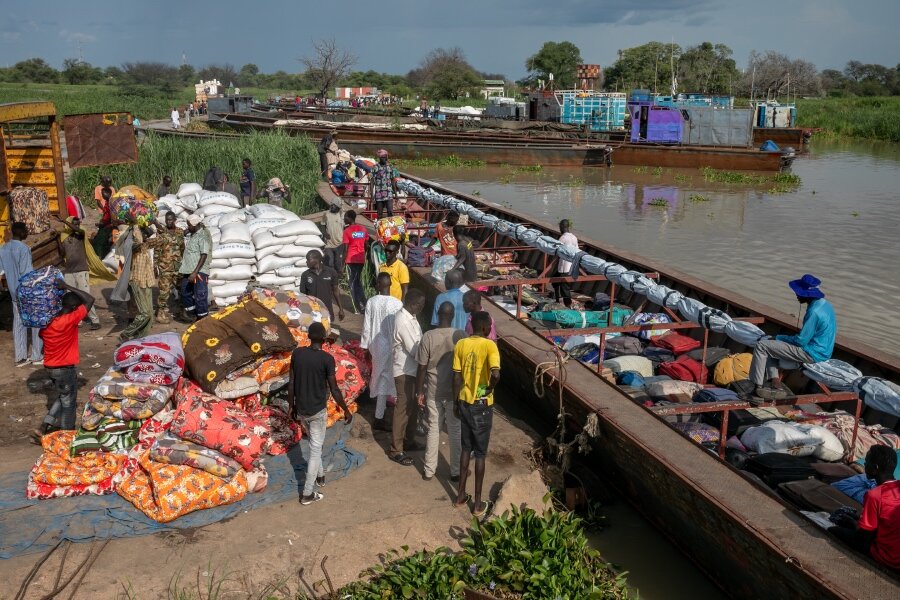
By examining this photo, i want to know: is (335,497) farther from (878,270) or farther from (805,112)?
(805,112)

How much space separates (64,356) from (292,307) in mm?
1899

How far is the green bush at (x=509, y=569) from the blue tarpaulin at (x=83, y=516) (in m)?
1.16

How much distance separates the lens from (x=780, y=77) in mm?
67750

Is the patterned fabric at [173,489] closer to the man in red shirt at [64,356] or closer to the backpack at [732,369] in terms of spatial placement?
the man in red shirt at [64,356]

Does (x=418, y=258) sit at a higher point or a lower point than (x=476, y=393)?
higher

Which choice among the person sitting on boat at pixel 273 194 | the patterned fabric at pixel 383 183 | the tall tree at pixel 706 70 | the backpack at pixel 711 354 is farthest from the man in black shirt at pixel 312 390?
the tall tree at pixel 706 70

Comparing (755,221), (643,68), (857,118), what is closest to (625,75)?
(643,68)

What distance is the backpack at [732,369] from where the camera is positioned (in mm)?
7102

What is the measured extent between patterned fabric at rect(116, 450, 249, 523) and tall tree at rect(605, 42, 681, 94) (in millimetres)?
60740

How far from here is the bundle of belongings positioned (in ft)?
16.6

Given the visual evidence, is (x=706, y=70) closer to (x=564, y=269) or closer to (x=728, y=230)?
(x=728, y=230)

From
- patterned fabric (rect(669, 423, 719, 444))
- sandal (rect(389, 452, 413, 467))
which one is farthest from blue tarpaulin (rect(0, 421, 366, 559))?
patterned fabric (rect(669, 423, 719, 444))

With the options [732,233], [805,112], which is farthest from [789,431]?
[805,112]

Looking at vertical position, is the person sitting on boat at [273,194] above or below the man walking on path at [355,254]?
above
